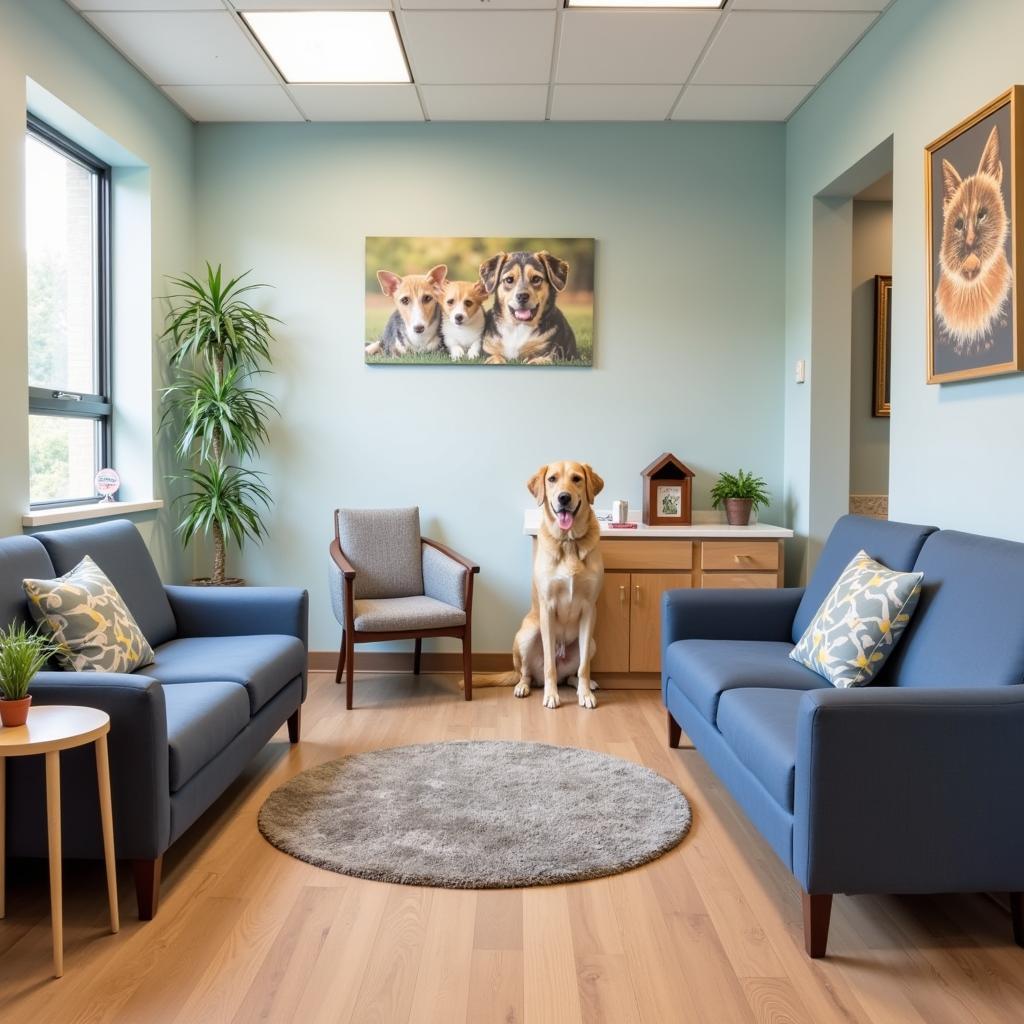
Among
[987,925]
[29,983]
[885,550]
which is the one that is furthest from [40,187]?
[987,925]

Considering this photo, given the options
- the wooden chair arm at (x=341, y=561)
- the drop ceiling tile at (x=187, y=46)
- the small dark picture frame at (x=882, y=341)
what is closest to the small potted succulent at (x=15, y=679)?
the wooden chair arm at (x=341, y=561)

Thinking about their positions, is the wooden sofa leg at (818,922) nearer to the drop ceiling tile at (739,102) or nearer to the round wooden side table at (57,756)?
the round wooden side table at (57,756)

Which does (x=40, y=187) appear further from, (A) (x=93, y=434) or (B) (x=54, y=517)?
(B) (x=54, y=517)

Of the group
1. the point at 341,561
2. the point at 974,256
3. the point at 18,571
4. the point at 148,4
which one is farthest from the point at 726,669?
the point at 148,4

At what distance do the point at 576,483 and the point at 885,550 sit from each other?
5.01 feet

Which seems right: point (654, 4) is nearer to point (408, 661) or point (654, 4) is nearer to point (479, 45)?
point (479, 45)

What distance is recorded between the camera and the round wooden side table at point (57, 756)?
1894mm

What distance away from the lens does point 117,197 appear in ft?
14.0

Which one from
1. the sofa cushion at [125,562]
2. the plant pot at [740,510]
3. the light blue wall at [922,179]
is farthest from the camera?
the plant pot at [740,510]

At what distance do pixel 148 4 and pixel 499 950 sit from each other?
3.47 metres

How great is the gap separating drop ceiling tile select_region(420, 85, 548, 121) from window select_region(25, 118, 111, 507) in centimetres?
156

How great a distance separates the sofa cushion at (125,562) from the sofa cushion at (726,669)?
1.87 metres

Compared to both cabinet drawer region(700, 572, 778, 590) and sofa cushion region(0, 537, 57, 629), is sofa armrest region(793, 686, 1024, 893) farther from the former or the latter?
cabinet drawer region(700, 572, 778, 590)

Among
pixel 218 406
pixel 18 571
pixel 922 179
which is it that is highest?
pixel 922 179
